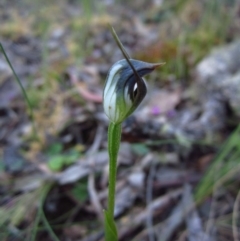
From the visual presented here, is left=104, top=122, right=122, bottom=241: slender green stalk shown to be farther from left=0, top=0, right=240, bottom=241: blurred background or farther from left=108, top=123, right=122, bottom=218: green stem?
left=0, top=0, right=240, bottom=241: blurred background

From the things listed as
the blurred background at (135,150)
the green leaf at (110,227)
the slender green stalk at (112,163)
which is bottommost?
the blurred background at (135,150)

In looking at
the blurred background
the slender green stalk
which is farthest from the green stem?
the blurred background

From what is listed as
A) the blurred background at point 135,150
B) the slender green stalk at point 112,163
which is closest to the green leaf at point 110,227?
the slender green stalk at point 112,163

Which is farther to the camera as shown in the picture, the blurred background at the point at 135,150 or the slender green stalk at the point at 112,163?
the blurred background at the point at 135,150

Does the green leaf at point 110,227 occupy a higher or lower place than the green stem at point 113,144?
lower

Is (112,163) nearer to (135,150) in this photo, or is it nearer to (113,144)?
(113,144)

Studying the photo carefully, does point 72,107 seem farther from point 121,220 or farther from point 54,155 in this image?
point 121,220

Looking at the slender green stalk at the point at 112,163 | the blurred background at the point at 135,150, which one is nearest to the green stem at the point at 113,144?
the slender green stalk at the point at 112,163

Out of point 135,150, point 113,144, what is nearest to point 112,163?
point 113,144

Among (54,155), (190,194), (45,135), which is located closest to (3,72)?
(45,135)

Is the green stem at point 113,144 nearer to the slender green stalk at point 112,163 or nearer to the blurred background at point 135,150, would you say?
the slender green stalk at point 112,163
